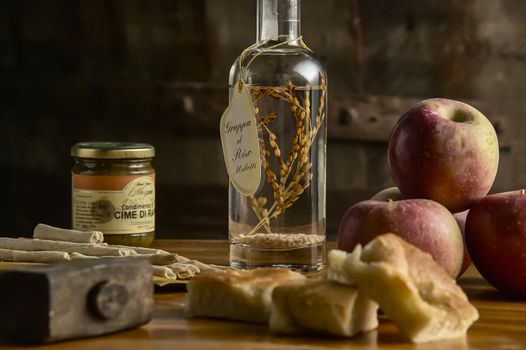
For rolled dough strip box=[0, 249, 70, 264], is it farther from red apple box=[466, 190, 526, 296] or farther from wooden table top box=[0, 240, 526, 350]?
red apple box=[466, 190, 526, 296]

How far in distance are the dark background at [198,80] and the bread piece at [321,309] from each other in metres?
1.58

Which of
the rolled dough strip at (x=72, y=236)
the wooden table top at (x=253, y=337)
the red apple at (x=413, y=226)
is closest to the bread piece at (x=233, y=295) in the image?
the wooden table top at (x=253, y=337)

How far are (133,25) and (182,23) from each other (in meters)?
0.13

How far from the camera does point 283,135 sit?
1342mm

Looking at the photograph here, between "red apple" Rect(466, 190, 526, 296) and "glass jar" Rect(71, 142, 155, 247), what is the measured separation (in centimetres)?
51

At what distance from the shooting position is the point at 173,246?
61.8 inches

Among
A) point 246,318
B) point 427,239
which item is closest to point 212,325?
point 246,318

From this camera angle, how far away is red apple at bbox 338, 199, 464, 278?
1149mm

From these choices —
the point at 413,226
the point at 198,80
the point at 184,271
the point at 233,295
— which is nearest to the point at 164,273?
the point at 184,271

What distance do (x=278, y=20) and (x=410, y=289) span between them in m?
0.53

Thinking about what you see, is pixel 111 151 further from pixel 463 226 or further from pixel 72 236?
pixel 463 226

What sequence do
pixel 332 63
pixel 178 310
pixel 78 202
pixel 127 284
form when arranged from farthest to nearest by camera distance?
1. pixel 332 63
2. pixel 78 202
3. pixel 178 310
4. pixel 127 284

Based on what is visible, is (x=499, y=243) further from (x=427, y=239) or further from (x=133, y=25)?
(x=133, y=25)

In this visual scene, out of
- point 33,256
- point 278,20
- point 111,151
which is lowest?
point 33,256
